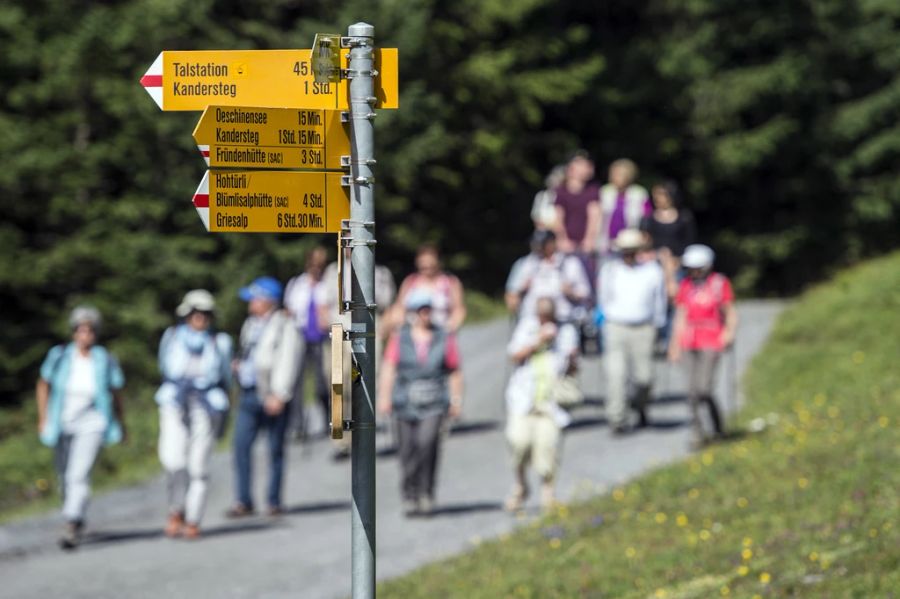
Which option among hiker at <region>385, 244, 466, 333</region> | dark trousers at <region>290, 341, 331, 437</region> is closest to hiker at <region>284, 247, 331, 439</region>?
dark trousers at <region>290, 341, 331, 437</region>

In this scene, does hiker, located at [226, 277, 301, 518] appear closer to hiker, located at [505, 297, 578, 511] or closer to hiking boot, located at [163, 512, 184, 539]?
hiking boot, located at [163, 512, 184, 539]

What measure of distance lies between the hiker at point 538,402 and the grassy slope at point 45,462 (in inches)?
189

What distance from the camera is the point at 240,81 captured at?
627cm

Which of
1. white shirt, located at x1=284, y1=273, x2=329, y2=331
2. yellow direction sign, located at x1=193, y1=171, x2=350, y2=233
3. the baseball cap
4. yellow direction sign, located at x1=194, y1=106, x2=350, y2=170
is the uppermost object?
white shirt, located at x1=284, y1=273, x2=329, y2=331

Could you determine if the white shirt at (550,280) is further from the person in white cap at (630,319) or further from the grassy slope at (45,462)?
the grassy slope at (45,462)

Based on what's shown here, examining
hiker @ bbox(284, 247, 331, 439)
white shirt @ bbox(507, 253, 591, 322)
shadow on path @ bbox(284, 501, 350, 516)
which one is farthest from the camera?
hiker @ bbox(284, 247, 331, 439)

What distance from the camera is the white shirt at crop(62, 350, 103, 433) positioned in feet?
43.7

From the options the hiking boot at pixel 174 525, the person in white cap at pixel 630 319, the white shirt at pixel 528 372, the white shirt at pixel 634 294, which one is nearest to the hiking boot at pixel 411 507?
the white shirt at pixel 528 372

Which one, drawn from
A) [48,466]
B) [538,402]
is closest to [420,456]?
[538,402]

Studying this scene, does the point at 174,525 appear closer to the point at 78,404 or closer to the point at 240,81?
the point at 78,404

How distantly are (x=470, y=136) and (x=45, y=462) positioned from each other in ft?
42.4

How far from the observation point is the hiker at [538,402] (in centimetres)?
1321

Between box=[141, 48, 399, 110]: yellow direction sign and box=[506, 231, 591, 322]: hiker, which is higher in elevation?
box=[506, 231, 591, 322]: hiker

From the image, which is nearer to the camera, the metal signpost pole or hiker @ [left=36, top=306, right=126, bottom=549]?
the metal signpost pole
